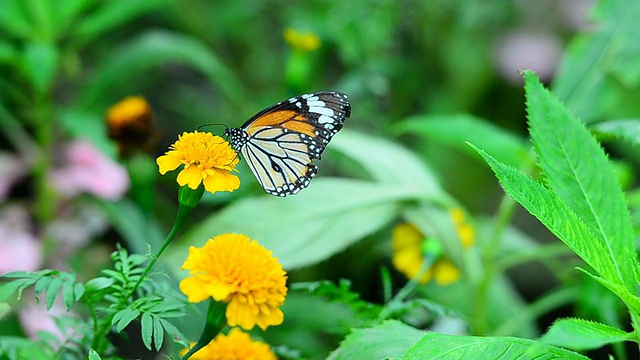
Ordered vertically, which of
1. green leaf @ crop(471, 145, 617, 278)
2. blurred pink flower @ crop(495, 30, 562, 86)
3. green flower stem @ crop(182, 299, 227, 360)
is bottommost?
green flower stem @ crop(182, 299, 227, 360)

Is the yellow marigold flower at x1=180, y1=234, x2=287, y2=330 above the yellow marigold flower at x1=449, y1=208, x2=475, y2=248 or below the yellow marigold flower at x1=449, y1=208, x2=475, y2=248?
below

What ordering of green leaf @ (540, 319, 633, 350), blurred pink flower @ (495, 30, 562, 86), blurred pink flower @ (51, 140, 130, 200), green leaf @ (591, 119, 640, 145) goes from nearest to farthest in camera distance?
1. green leaf @ (540, 319, 633, 350)
2. green leaf @ (591, 119, 640, 145)
3. blurred pink flower @ (51, 140, 130, 200)
4. blurred pink flower @ (495, 30, 562, 86)

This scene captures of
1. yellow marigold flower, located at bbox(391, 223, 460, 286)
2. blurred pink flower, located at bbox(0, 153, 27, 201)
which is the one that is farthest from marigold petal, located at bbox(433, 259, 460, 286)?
blurred pink flower, located at bbox(0, 153, 27, 201)

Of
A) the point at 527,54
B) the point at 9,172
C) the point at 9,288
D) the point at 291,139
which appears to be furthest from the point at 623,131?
the point at 527,54

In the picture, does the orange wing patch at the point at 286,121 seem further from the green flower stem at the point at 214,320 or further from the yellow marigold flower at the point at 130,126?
the yellow marigold flower at the point at 130,126

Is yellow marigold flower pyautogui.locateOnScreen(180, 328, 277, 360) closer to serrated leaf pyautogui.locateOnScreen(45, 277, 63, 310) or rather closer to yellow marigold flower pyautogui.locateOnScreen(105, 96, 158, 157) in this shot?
serrated leaf pyautogui.locateOnScreen(45, 277, 63, 310)

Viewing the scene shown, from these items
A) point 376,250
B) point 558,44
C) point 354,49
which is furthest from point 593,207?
point 558,44

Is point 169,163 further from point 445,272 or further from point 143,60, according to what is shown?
point 143,60

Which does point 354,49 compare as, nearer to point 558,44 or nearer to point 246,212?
point 246,212
